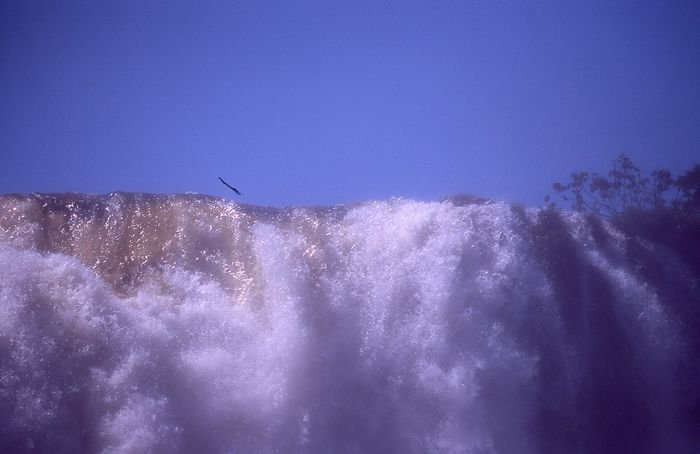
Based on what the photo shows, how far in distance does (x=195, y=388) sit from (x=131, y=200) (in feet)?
13.3

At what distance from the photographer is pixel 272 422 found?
869 centimetres

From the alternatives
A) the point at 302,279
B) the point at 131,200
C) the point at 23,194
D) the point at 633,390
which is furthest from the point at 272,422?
the point at 633,390

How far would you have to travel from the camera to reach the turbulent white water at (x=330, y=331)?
25.7 feet

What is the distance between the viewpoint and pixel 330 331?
31.4ft

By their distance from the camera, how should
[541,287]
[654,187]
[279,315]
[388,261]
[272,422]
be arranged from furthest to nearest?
[654,187] < [541,287] < [388,261] < [279,315] < [272,422]

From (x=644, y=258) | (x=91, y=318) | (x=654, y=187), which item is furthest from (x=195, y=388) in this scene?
(x=654, y=187)

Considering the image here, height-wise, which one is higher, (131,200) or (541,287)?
(541,287)

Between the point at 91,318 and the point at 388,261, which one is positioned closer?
the point at 91,318

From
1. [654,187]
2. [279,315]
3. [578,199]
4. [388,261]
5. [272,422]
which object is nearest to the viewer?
[272,422]

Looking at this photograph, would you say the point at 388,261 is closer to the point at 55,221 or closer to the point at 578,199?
the point at 55,221

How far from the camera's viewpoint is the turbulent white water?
783 centimetres

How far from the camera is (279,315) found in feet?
30.6

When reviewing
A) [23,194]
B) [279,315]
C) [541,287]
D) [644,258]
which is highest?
[644,258]

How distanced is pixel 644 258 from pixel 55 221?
13.8m
